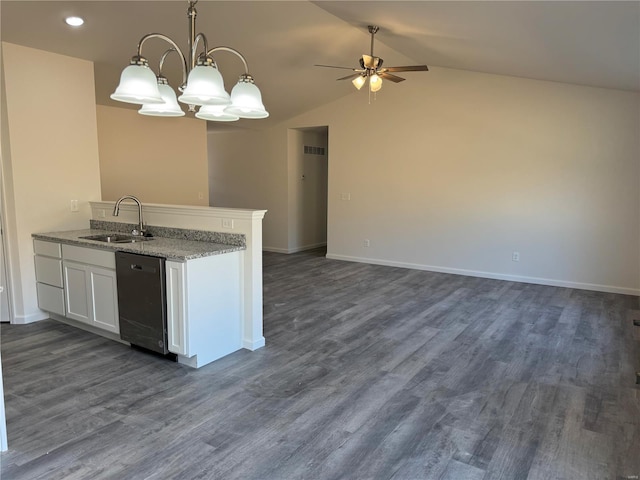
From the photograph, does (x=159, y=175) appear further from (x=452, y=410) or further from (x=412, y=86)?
(x=452, y=410)

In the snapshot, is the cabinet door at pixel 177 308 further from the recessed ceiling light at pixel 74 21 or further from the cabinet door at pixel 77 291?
the recessed ceiling light at pixel 74 21

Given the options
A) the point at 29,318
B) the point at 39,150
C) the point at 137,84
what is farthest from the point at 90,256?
the point at 137,84

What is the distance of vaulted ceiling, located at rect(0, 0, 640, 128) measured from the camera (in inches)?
120

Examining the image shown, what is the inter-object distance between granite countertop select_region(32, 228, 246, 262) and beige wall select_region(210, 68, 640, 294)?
3853 mm

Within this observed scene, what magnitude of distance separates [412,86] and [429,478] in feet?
18.0

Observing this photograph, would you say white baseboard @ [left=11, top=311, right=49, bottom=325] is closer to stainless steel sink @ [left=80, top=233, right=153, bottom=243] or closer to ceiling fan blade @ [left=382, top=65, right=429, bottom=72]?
stainless steel sink @ [left=80, top=233, right=153, bottom=243]

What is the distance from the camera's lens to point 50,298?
3.98 metres

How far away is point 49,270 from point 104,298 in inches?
34.9

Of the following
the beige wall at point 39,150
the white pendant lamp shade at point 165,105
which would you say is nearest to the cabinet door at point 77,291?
the beige wall at point 39,150

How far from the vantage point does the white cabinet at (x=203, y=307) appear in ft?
9.78

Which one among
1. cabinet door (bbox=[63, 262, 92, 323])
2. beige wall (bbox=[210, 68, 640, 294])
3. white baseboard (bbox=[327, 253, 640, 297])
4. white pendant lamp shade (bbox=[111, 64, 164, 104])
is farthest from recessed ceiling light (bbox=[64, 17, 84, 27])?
white baseboard (bbox=[327, 253, 640, 297])

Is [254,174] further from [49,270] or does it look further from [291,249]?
[49,270]

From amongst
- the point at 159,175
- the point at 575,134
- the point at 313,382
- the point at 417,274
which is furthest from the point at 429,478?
the point at 159,175

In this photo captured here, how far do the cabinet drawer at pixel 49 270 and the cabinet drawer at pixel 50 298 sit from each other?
0.05 m
